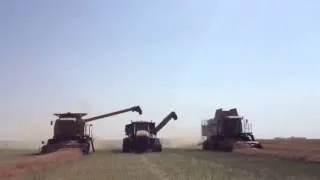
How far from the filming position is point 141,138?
6462cm

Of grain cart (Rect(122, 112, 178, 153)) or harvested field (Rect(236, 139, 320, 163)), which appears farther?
grain cart (Rect(122, 112, 178, 153))

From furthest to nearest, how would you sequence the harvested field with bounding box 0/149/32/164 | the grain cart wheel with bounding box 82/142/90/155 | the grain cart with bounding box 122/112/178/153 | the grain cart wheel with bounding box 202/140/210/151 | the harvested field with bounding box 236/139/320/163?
1. the grain cart wheel with bounding box 202/140/210/151
2. the grain cart with bounding box 122/112/178/153
3. the grain cart wheel with bounding box 82/142/90/155
4. the harvested field with bounding box 0/149/32/164
5. the harvested field with bounding box 236/139/320/163

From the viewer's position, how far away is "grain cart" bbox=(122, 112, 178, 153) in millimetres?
64500

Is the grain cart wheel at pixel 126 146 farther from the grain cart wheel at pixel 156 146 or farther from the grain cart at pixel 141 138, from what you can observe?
the grain cart wheel at pixel 156 146

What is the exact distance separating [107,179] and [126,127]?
142 ft

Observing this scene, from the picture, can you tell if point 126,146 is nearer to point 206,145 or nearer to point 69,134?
point 69,134

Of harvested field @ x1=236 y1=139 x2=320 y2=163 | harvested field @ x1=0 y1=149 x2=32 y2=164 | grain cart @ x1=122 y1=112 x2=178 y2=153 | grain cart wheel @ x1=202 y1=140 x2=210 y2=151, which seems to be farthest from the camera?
grain cart wheel @ x1=202 y1=140 x2=210 y2=151

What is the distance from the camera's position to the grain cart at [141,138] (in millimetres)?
64500

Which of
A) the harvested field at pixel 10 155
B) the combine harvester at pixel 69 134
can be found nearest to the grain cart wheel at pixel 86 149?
the combine harvester at pixel 69 134

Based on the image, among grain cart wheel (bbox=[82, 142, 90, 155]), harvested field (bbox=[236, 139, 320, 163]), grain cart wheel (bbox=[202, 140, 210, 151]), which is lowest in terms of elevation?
harvested field (bbox=[236, 139, 320, 163])

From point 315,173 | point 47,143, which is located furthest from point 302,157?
point 47,143

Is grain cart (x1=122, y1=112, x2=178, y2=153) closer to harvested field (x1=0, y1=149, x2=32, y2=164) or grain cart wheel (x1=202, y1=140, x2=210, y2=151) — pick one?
grain cart wheel (x1=202, y1=140, x2=210, y2=151)

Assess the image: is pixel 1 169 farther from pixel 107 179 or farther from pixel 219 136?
pixel 219 136

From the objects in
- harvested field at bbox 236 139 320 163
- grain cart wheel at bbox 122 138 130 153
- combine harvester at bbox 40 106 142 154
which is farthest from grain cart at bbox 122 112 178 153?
harvested field at bbox 236 139 320 163
